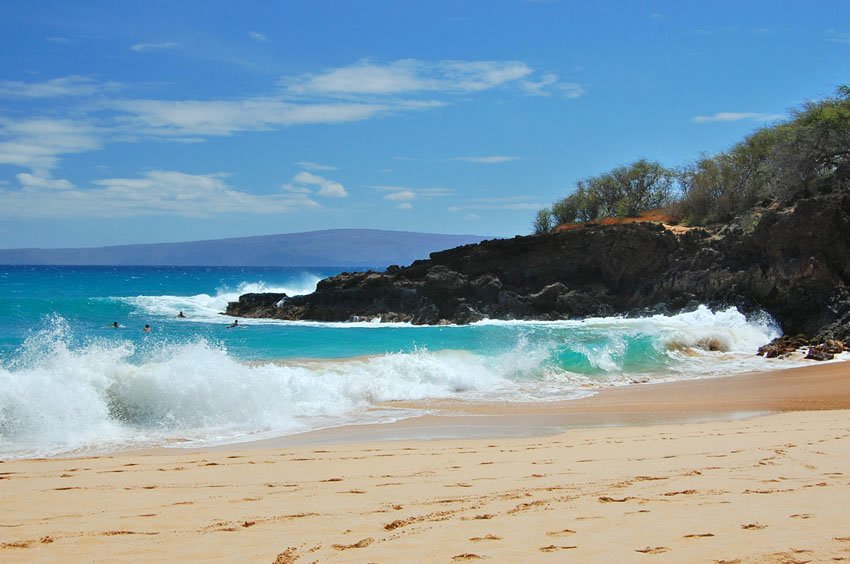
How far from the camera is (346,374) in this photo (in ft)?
54.3

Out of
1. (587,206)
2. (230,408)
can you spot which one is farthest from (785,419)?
(587,206)

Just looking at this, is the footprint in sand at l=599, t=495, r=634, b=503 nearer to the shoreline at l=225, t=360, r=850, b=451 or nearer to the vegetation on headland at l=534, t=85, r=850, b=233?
the shoreline at l=225, t=360, r=850, b=451

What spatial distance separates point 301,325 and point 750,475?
97.8ft

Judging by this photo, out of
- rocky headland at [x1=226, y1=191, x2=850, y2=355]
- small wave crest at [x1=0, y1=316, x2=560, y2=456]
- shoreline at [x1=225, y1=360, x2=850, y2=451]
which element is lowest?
shoreline at [x1=225, y1=360, x2=850, y2=451]

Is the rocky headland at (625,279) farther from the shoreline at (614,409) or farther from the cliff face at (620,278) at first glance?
the shoreline at (614,409)

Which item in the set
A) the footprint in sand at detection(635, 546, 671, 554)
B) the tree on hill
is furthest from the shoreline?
the tree on hill

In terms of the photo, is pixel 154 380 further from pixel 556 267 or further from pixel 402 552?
pixel 556 267

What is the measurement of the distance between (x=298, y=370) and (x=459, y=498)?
10.5m

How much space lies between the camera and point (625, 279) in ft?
119

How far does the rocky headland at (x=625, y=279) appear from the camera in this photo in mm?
26609

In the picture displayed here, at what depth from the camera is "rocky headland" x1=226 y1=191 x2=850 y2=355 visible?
26.6 m

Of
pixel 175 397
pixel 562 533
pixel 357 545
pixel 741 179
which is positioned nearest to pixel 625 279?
pixel 741 179

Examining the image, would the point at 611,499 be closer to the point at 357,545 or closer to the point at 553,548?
the point at 553,548

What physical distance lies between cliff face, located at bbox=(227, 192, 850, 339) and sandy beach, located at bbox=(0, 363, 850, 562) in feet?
58.6
